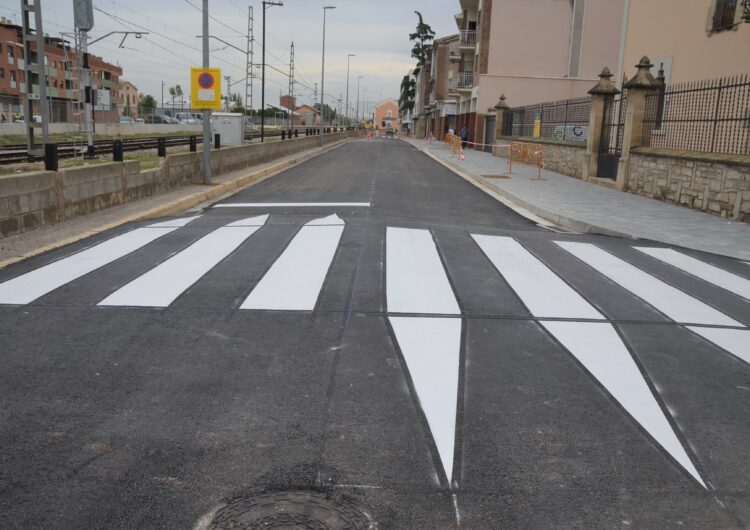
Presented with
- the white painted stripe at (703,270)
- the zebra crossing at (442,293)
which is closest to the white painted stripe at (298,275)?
the zebra crossing at (442,293)

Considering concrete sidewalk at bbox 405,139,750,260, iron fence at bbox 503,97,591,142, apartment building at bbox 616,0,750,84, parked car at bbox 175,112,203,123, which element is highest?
apartment building at bbox 616,0,750,84

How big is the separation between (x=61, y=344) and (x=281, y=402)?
6.73 feet

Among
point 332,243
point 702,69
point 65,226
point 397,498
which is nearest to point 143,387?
point 397,498

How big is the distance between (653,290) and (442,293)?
98.6 inches

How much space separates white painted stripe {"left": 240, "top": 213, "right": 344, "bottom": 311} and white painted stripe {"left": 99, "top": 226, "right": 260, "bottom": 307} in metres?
0.74

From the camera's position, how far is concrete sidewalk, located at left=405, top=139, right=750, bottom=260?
35.0ft

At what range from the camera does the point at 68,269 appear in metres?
7.41

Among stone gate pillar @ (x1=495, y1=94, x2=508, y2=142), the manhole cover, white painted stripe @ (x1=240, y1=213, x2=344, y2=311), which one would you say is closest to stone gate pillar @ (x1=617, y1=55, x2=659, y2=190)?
white painted stripe @ (x1=240, y1=213, x2=344, y2=311)

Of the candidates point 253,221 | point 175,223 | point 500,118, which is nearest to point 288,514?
point 253,221

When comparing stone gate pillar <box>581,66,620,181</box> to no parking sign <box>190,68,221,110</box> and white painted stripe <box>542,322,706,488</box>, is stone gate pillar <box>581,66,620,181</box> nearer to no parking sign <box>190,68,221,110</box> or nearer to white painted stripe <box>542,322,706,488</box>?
no parking sign <box>190,68,221,110</box>

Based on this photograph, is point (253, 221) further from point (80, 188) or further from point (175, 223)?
point (80, 188)

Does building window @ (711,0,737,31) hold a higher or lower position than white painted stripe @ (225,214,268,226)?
higher

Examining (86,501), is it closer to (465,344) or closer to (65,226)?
(465,344)

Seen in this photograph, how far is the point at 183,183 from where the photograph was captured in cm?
1620
